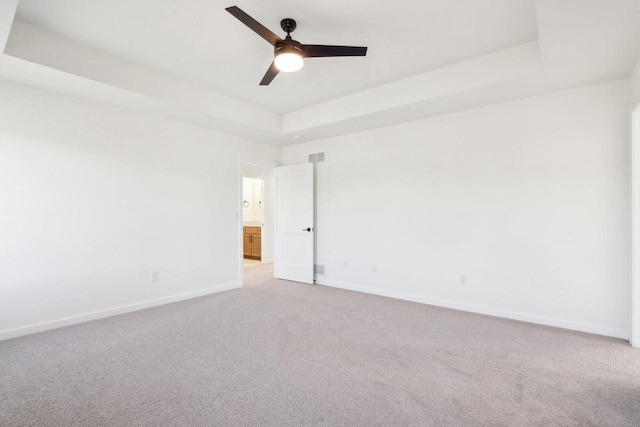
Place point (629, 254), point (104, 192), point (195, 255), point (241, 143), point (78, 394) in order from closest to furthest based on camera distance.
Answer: point (78, 394) < point (629, 254) < point (104, 192) < point (195, 255) < point (241, 143)

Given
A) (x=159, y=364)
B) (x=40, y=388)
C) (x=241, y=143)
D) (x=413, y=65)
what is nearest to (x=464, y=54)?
(x=413, y=65)

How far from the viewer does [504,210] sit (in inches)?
140

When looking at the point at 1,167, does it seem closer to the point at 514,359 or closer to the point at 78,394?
the point at 78,394

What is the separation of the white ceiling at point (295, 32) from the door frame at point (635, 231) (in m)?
1.30

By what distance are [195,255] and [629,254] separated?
16.8 ft

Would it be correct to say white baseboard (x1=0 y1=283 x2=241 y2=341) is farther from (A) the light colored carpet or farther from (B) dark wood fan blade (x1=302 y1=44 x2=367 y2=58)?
(B) dark wood fan blade (x1=302 y1=44 x2=367 y2=58)

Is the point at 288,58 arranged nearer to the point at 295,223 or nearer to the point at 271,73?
the point at 271,73

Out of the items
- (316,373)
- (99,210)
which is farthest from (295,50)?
(99,210)

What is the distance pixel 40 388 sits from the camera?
6.97 feet

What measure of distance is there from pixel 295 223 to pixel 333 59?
300 cm

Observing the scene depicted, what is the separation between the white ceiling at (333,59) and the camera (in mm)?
2305

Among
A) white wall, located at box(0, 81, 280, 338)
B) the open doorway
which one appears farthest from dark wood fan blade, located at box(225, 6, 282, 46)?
the open doorway

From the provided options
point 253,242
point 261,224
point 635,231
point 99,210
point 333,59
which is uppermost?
point 333,59

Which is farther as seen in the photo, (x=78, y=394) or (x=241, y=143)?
(x=241, y=143)
